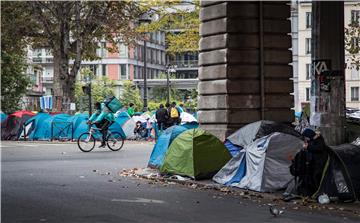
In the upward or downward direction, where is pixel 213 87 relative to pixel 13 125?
upward

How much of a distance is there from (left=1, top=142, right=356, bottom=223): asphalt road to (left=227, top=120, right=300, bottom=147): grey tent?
111 inches

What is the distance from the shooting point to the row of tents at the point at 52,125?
31.1m

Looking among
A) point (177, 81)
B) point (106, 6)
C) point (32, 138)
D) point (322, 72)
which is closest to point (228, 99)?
point (322, 72)

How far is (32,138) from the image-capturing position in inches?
1275

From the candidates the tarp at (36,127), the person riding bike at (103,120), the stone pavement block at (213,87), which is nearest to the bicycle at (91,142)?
the person riding bike at (103,120)

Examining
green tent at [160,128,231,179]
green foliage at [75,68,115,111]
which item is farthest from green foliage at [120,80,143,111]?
green tent at [160,128,231,179]

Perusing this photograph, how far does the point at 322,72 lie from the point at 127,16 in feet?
84.7

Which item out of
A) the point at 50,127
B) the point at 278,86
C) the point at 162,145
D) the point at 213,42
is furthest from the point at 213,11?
the point at 50,127

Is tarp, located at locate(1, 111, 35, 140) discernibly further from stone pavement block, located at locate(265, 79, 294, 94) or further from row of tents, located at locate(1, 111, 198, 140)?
stone pavement block, located at locate(265, 79, 294, 94)

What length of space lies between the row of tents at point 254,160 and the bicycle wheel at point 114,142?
6.75 m

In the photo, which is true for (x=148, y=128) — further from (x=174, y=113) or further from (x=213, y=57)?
(x=213, y=57)

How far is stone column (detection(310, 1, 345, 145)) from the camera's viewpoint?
1382cm

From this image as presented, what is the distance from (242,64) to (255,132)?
9.31ft

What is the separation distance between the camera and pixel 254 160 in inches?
544
